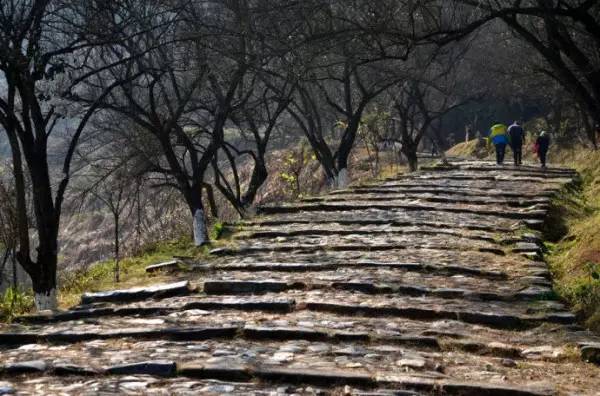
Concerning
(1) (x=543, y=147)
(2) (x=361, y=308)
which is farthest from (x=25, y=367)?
(1) (x=543, y=147)

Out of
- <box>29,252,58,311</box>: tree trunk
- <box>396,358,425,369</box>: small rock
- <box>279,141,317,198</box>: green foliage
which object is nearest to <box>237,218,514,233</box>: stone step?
<box>29,252,58,311</box>: tree trunk

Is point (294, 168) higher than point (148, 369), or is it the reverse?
point (294, 168)

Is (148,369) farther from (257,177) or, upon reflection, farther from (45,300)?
(257,177)

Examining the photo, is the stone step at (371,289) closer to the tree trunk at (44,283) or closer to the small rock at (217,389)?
the small rock at (217,389)

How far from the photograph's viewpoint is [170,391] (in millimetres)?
4590

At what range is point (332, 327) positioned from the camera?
19.7 ft

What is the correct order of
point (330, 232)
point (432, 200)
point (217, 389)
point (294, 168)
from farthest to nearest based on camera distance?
1. point (294, 168)
2. point (432, 200)
3. point (330, 232)
4. point (217, 389)

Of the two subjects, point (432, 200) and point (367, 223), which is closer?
point (367, 223)

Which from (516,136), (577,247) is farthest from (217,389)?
(516,136)

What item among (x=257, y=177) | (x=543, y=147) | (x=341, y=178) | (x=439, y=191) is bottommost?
(x=439, y=191)

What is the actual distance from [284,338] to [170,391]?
1382 mm

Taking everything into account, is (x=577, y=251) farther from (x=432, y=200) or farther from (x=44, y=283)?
(x=44, y=283)

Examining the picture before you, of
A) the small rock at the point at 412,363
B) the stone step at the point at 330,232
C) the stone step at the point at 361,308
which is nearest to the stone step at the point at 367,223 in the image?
the stone step at the point at 330,232

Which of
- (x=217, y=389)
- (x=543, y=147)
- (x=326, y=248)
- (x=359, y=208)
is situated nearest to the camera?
(x=217, y=389)
